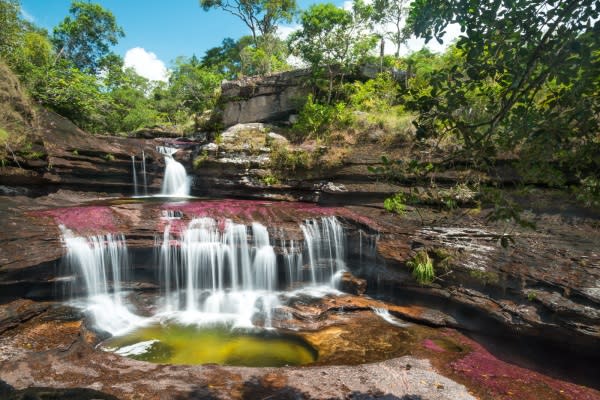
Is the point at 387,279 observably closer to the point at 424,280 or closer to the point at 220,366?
the point at 424,280

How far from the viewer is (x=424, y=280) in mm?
8977

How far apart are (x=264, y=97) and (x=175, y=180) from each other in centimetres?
638

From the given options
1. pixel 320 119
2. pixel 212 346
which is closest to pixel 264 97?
pixel 320 119

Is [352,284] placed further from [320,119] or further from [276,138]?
[320,119]

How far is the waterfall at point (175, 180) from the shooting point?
15281mm

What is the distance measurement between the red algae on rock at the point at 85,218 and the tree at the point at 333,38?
457 inches

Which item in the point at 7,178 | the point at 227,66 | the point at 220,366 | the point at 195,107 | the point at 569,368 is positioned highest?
the point at 227,66

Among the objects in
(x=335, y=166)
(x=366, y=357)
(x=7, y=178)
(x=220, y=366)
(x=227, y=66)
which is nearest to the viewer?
(x=220, y=366)

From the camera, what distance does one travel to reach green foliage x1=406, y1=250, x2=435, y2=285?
8.93 meters

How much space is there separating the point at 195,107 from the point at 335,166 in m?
19.9

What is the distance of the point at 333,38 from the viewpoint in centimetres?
1697

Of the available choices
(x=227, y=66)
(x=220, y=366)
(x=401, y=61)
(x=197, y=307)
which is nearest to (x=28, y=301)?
(x=197, y=307)

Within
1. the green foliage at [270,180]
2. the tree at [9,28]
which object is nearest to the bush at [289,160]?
the green foliage at [270,180]

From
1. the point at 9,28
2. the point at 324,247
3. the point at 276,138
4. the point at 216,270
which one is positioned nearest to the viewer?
the point at 216,270
